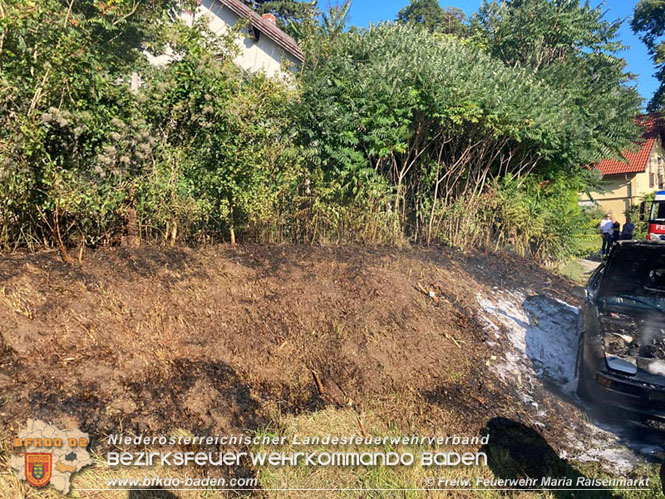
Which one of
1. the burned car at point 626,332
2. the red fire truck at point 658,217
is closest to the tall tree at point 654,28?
the red fire truck at point 658,217

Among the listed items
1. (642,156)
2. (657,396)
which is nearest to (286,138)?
(657,396)

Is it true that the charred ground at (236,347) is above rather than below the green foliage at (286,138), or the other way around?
below

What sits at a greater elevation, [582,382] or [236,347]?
[236,347]

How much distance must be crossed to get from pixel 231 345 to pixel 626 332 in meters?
4.03

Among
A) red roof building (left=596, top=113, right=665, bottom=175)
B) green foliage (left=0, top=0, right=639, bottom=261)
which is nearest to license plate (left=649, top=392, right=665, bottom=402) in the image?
green foliage (left=0, top=0, right=639, bottom=261)

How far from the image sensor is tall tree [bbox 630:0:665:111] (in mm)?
29469

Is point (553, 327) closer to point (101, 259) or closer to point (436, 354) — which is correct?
point (436, 354)

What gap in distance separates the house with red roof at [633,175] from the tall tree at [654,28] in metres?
2.01

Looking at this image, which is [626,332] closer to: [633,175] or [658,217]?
[658,217]

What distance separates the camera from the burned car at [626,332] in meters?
4.49

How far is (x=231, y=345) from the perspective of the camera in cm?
450

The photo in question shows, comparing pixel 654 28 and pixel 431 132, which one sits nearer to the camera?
pixel 431 132

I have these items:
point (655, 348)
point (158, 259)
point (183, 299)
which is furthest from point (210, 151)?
point (655, 348)

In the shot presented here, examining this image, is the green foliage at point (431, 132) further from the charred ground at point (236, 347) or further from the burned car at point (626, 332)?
the burned car at point (626, 332)
